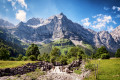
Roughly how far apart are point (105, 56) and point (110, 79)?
57933 millimetres

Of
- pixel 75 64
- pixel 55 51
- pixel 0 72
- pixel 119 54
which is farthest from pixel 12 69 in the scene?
pixel 119 54

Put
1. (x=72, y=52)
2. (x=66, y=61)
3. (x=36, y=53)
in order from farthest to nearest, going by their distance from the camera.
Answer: (x=72, y=52), (x=66, y=61), (x=36, y=53)

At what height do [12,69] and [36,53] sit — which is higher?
[36,53]

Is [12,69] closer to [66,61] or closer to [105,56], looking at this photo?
[66,61]

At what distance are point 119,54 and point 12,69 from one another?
116 meters

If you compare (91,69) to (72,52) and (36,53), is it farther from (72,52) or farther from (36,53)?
(72,52)

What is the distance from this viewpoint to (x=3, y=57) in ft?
229

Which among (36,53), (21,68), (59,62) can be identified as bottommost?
(59,62)

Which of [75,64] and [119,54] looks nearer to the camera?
[75,64]

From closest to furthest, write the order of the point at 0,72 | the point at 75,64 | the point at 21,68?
the point at 0,72 → the point at 21,68 → the point at 75,64

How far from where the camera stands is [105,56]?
73500 millimetres

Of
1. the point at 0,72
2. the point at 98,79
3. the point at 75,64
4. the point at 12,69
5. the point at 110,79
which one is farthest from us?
the point at 75,64

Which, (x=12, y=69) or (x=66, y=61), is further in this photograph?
(x=66, y=61)

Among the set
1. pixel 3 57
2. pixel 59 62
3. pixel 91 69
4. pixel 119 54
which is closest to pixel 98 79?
pixel 91 69
